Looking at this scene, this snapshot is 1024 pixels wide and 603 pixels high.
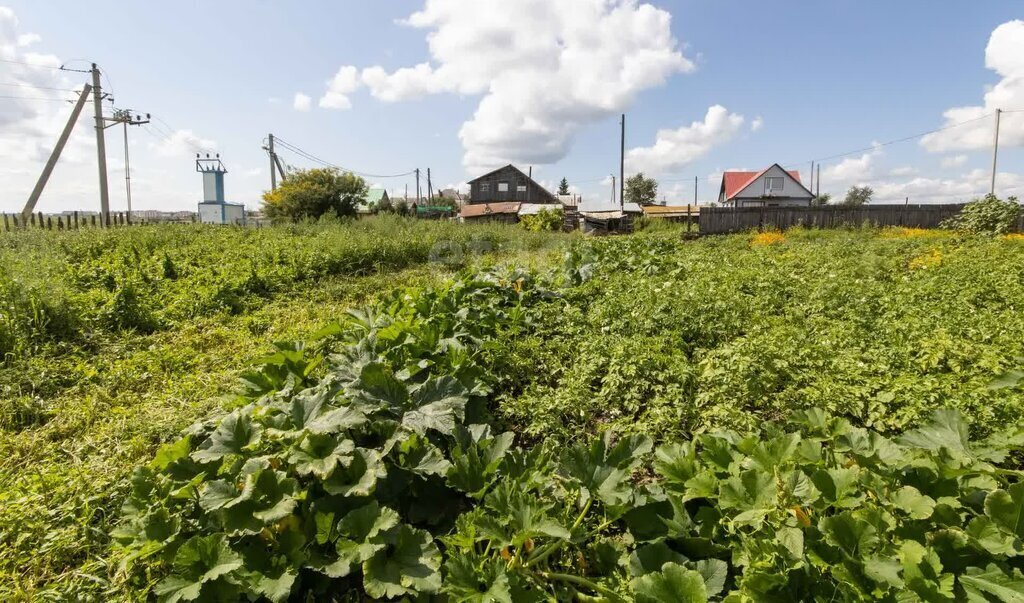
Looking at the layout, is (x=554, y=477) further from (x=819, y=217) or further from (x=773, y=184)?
(x=773, y=184)

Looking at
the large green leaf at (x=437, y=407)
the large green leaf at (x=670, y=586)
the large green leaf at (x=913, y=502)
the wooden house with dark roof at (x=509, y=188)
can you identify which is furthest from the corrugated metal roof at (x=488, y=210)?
the large green leaf at (x=670, y=586)

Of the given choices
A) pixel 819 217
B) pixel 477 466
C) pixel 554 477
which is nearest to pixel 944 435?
pixel 554 477

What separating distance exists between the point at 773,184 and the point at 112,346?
4369cm

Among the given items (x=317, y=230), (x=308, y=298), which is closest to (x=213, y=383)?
(x=308, y=298)

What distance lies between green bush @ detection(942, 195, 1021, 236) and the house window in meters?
26.0

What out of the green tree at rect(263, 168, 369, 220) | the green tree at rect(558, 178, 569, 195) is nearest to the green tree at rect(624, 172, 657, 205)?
the green tree at rect(558, 178, 569, 195)

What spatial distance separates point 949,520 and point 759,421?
93cm

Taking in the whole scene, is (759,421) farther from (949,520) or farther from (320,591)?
(320,591)

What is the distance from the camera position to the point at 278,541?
56.9 inches

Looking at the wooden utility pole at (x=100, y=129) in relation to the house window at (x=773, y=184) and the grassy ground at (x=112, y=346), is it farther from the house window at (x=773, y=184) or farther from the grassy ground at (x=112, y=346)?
the house window at (x=773, y=184)

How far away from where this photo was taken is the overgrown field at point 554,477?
4.05ft

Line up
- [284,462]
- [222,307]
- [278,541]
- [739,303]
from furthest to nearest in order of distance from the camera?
1. [222,307]
2. [739,303]
3. [284,462]
4. [278,541]

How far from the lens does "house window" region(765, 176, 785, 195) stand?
3869 cm

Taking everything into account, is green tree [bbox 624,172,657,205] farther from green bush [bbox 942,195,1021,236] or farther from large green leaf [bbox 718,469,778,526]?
large green leaf [bbox 718,469,778,526]
